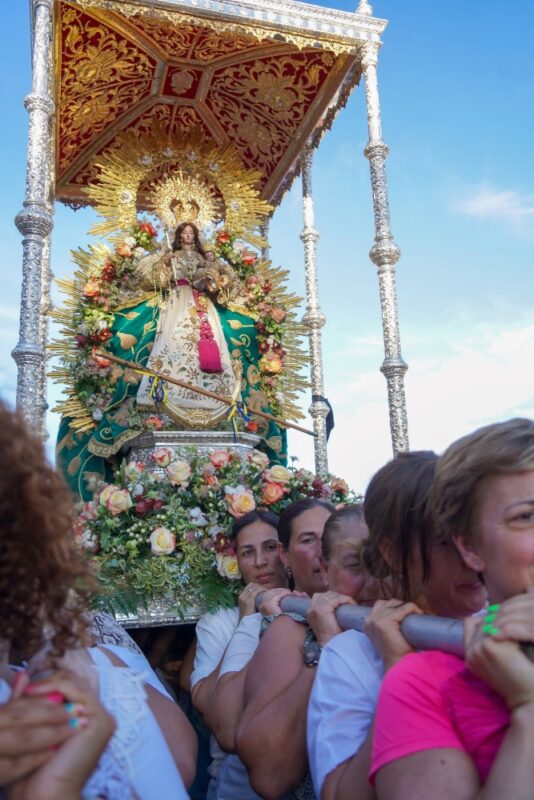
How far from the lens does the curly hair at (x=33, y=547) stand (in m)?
1.02

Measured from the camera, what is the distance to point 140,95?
8422 mm

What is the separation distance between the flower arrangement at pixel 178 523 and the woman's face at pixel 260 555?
8.1 inches

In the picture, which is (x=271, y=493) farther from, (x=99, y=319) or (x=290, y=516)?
(x=99, y=319)

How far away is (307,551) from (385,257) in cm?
498

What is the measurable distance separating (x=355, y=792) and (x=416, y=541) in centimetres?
52

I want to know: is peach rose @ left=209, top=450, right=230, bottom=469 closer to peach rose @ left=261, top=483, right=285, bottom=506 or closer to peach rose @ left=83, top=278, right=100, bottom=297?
peach rose @ left=261, top=483, right=285, bottom=506

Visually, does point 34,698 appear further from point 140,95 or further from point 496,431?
point 140,95

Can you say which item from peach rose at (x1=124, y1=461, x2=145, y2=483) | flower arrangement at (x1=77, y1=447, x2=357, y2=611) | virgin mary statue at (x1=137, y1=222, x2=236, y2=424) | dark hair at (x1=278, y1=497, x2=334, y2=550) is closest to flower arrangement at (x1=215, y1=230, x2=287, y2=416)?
virgin mary statue at (x1=137, y1=222, x2=236, y2=424)

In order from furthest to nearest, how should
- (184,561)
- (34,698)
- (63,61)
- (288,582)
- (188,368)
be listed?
(63,61)
(188,368)
(184,561)
(288,582)
(34,698)

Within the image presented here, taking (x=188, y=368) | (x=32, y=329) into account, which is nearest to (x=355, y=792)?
(x=32, y=329)

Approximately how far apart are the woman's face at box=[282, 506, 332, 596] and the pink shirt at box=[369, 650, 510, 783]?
1667 mm

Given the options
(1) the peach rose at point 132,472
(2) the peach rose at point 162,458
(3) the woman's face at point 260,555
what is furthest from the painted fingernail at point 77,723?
(2) the peach rose at point 162,458

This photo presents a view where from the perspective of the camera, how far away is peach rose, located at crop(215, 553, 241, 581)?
3.56m

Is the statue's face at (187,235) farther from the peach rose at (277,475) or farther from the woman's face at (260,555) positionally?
the woman's face at (260,555)
